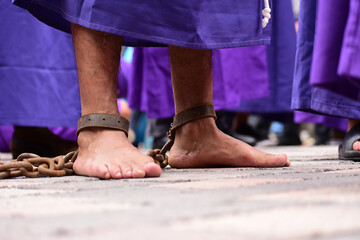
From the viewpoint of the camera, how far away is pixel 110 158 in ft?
3.24

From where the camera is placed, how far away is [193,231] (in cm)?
45

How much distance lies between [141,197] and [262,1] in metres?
0.72

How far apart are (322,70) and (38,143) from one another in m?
1.33

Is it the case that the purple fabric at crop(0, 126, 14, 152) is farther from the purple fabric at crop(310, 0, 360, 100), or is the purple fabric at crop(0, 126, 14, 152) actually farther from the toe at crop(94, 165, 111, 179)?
the purple fabric at crop(310, 0, 360, 100)

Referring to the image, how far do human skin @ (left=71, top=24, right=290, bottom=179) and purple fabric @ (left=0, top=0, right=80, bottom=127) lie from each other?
0.63 meters

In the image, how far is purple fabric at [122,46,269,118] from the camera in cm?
243

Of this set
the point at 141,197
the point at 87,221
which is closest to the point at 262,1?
the point at 141,197

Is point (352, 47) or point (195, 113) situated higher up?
point (352, 47)

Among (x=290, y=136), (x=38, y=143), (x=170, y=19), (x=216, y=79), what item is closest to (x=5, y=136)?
(x=38, y=143)

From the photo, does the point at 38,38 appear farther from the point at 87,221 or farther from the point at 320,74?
the point at 87,221

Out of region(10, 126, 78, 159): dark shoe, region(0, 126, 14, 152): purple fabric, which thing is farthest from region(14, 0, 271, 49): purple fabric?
region(0, 126, 14, 152): purple fabric

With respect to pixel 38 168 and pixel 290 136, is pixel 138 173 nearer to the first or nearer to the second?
pixel 38 168

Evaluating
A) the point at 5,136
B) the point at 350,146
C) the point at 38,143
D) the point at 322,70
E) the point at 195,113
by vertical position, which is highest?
the point at 322,70

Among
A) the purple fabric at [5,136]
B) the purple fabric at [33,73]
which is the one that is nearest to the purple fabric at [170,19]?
the purple fabric at [33,73]
